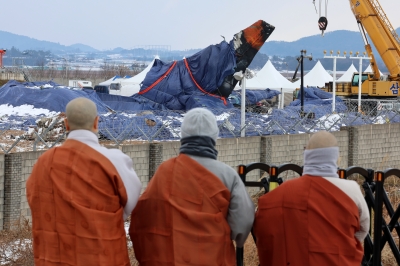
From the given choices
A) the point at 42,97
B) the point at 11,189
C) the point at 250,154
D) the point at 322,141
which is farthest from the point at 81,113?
the point at 42,97

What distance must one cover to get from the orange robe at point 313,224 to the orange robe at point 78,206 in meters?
1.19

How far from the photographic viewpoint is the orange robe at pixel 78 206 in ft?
15.3

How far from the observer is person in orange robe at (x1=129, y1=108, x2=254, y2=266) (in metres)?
4.81

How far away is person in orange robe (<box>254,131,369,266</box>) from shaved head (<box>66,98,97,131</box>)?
4.90ft

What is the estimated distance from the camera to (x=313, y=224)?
5.01 metres

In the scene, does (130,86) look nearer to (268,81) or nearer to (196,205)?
(268,81)

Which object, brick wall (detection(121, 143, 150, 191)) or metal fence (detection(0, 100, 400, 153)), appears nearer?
brick wall (detection(121, 143, 150, 191))

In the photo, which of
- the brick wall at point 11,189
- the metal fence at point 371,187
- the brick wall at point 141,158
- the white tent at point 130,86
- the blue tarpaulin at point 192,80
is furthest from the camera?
the white tent at point 130,86

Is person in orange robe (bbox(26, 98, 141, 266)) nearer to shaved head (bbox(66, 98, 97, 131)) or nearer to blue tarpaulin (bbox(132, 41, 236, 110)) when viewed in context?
shaved head (bbox(66, 98, 97, 131))

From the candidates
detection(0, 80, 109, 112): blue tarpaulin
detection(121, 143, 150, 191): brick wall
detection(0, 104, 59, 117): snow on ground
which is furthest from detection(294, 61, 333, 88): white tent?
detection(121, 143, 150, 191): brick wall

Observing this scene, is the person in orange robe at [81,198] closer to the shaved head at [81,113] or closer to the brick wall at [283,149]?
the shaved head at [81,113]

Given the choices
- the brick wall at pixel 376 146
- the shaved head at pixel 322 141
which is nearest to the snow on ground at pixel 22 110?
the brick wall at pixel 376 146

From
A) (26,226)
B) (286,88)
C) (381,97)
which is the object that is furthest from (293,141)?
(286,88)

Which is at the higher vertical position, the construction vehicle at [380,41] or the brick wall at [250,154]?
the construction vehicle at [380,41]
